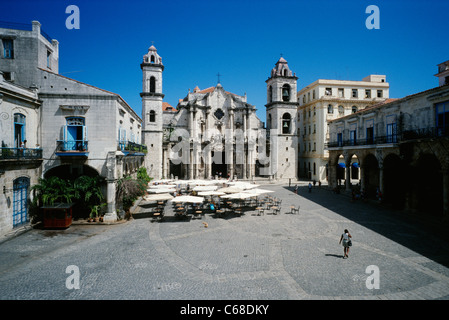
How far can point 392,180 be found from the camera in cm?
2472

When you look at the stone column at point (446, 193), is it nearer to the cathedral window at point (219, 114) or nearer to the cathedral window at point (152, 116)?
the cathedral window at point (219, 114)

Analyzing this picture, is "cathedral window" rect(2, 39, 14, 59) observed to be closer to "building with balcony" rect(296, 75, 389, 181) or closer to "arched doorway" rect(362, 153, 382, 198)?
"arched doorway" rect(362, 153, 382, 198)

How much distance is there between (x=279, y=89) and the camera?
42.5 m

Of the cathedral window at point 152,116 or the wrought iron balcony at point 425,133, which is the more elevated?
the cathedral window at point 152,116

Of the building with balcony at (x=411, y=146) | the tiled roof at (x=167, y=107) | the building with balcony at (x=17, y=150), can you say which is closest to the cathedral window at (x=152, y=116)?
the building with balcony at (x=17, y=150)

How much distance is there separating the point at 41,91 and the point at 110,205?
9.79 m

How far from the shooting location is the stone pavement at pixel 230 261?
8.77 metres

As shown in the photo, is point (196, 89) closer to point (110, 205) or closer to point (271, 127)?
point (271, 127)

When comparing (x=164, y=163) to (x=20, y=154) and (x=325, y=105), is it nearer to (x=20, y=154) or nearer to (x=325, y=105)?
(x=20, y=154)

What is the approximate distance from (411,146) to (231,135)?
91.9 feet

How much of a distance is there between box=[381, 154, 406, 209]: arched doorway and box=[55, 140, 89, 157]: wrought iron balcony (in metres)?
27.6

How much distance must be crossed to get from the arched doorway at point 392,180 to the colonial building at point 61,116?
26129 mm
